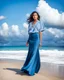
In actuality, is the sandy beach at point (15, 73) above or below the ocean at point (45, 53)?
below

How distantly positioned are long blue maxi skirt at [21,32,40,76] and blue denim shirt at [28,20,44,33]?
4cm

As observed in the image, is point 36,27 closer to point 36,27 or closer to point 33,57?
point 36,27

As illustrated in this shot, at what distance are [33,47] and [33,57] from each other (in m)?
0.11

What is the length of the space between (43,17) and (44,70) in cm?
60

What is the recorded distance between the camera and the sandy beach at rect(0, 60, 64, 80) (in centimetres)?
222

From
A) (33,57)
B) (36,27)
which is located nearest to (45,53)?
(33,57)

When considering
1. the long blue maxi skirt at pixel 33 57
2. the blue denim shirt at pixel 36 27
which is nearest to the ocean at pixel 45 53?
the long blue maxi skirt at pixel 33 57

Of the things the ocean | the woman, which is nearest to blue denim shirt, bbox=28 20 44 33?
the woman

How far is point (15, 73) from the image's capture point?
227 centimetres

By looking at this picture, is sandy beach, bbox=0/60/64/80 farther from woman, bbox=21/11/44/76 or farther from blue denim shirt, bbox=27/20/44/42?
blue denim shirt, bbox=27/20/44/42

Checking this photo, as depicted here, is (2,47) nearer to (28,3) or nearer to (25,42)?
(25,42)

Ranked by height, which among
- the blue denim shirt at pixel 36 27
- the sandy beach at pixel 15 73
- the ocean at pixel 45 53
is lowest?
the sandy beach at pixel 15 73

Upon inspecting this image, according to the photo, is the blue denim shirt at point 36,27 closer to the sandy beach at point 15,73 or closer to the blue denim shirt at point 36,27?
the blue denim shirt at point 36,27

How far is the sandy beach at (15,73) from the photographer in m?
2.22
